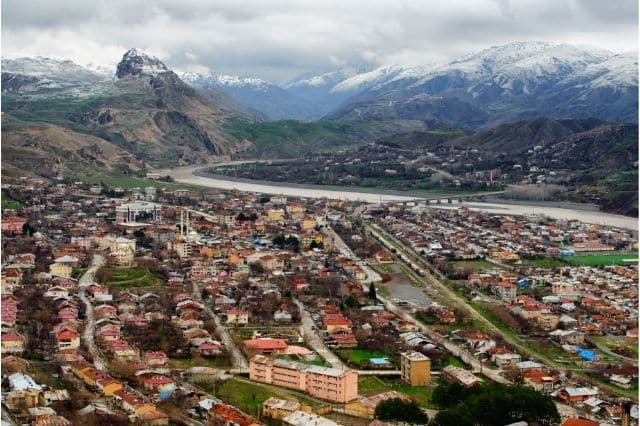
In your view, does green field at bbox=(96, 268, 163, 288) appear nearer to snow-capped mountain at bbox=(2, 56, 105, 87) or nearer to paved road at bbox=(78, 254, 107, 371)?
paved road at bbox=(78, 254, 107, 371)

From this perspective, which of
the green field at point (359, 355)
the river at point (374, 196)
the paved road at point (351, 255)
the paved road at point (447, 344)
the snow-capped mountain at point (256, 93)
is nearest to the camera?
the paved road at point (447, 344)

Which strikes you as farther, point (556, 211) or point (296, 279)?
point (556, 211)

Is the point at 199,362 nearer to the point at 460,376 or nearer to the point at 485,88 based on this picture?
the point at 460,376

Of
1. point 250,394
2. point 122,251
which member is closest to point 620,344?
point 250,394

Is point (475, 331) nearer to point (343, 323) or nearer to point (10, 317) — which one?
point (343, 323)

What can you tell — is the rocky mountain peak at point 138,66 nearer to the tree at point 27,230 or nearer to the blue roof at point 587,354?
the tree at point 27,230

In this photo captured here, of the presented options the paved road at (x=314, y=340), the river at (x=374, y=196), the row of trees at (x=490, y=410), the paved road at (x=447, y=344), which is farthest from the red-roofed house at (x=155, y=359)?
the river at (x=374, y=196)

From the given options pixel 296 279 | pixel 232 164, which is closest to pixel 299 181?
pixel 232 164
